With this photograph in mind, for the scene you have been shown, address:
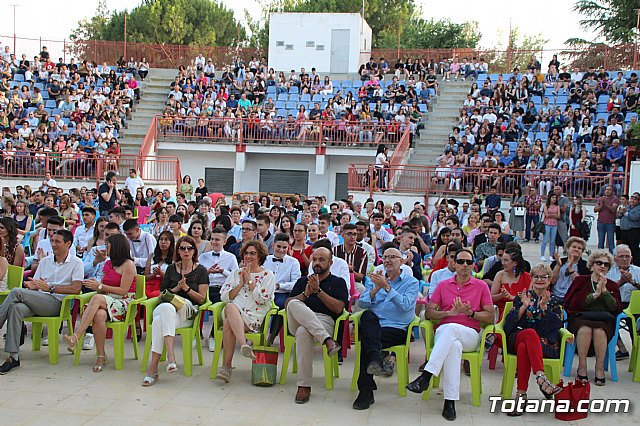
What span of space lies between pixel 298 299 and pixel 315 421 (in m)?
1.34

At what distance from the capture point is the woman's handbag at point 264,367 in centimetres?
626

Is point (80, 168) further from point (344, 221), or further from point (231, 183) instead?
point (344, 221)

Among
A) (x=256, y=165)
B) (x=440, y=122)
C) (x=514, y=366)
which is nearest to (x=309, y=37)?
(x=256, y=165)

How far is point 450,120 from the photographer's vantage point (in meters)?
25.0

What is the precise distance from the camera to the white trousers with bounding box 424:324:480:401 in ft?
18.6

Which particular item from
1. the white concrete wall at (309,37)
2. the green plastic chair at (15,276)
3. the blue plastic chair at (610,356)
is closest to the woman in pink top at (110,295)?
the green plastic chair at (15,276)

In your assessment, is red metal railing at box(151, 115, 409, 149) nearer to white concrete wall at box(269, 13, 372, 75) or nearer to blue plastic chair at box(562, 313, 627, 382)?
white concrete wall at box(269, 13, 372, 75)

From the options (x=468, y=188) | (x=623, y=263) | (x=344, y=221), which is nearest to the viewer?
(x=623, y=263)

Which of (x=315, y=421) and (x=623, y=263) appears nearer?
(x=315, y=421)

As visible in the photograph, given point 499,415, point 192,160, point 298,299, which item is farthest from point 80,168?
point 499,415

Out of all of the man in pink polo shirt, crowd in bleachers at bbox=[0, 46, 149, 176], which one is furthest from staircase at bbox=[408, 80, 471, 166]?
the man in pink polo shirt

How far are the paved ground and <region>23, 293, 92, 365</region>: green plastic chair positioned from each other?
6.5 inches

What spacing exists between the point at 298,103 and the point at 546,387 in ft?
70.5

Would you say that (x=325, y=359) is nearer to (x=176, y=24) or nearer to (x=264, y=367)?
(x=264, y=367)
